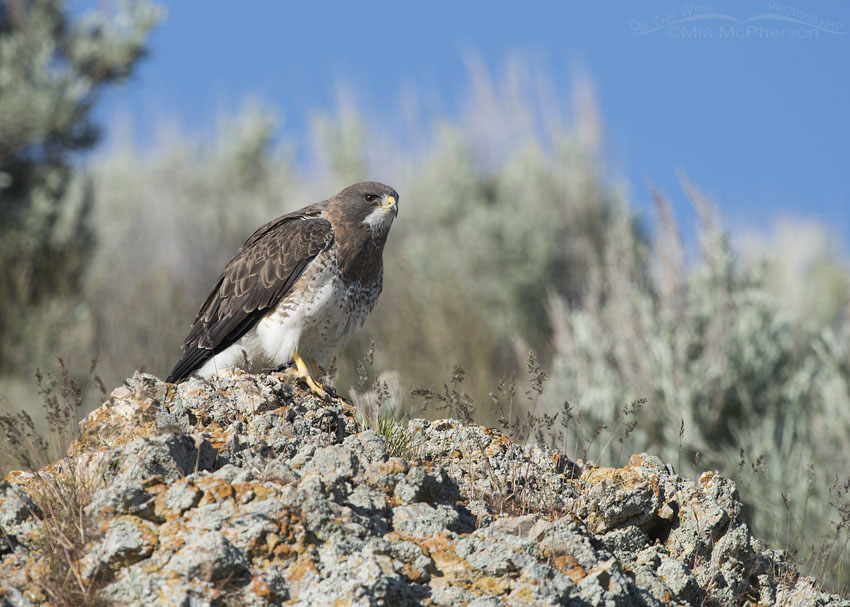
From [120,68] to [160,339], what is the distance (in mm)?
4308

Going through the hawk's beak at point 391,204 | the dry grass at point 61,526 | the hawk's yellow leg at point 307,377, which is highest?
the hawk's beak at point 391,204

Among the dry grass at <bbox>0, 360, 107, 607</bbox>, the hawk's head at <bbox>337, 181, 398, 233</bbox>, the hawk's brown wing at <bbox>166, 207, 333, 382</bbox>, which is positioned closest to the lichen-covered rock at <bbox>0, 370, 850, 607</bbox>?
the dry grass at <bbox>0, 360, 107, 607</bbox>

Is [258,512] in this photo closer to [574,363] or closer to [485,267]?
[574,363]

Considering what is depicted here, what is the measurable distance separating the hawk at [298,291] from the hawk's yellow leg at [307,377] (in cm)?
2

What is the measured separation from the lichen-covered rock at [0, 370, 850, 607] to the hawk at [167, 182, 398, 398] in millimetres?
1221

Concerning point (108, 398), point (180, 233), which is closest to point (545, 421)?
point (108, 398)

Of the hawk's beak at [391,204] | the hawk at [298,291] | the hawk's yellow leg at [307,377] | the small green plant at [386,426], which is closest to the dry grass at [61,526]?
the small green plant at [386,426]

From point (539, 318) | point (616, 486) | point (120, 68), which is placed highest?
point (120, 68)

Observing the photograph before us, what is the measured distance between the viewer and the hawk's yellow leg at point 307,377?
4798 mm

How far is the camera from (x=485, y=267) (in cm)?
1486

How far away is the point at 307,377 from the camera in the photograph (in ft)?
16.6

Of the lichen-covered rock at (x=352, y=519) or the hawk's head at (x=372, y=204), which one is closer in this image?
the lichen-covered rock at (x=352, y=519)

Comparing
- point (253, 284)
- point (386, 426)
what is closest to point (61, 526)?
point (386, 426)

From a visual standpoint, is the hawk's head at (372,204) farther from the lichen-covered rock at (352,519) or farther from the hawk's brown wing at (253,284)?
the lichen-covered rock at (352,519)
